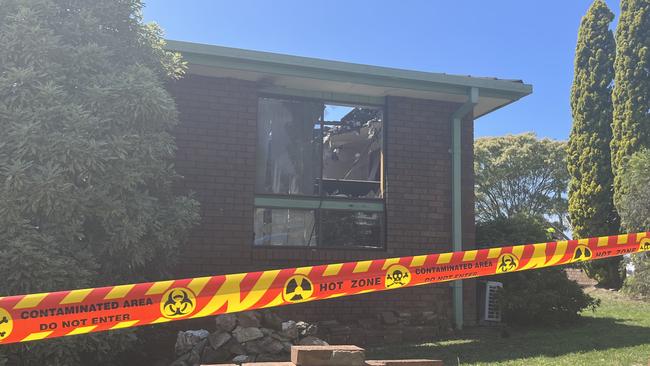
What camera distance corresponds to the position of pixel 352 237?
9.35 meters

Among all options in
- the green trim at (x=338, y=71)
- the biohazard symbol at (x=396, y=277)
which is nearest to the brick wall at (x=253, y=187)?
the green trim at (x=338, y=71)

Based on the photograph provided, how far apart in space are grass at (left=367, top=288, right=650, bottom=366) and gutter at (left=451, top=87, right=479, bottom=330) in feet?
1.59

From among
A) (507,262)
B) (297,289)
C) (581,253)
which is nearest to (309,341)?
(297,289)

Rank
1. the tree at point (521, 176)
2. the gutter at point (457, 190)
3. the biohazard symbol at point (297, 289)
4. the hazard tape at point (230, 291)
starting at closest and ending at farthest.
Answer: the hazard tape at point (230, 291) < the biohazard symbol at point (297, 289) < the gutter at point (457, 190) < the tree at point (521, 176)

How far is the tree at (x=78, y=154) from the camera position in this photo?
5.23m

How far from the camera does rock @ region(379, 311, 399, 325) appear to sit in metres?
8.99

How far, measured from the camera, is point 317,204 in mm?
9234

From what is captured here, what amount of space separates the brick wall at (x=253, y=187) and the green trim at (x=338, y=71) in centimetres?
61

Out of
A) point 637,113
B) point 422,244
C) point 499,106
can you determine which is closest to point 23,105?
point 422,244

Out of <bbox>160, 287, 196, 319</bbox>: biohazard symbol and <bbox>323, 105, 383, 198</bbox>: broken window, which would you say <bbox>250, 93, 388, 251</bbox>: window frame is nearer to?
<bbox>323, 105, 383, 198</bbox>: broken window

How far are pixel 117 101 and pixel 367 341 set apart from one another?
16.8 ft

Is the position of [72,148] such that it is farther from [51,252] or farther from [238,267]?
[238,267]

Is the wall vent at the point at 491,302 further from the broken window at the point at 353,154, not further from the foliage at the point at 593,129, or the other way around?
the foliage at the point at 593,129

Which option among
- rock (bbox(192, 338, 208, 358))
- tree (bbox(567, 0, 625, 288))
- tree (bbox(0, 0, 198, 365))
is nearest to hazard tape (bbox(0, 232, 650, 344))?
tree (bbox(0, 0, 198, 365))
